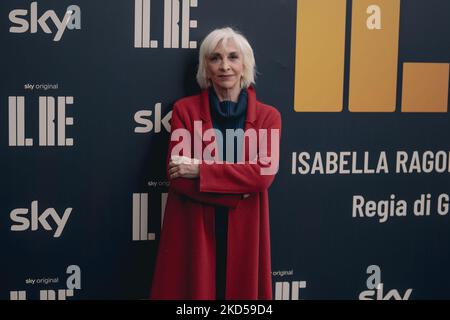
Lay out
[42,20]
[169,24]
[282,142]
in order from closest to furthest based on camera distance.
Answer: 1. [42,20]
2. [169,24]
3. [282,142]

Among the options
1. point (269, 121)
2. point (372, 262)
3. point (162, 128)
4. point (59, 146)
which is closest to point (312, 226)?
point (372, 262)

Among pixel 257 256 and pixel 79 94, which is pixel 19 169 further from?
pixel 257 256

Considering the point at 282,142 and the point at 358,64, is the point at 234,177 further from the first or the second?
the point at 358,64

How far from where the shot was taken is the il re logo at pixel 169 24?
8.06 ft

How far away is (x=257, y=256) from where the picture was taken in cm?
251

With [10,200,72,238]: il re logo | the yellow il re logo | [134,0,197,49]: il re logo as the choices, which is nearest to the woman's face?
[134,0,197,49]: il re logo

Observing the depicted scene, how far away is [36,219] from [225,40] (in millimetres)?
984

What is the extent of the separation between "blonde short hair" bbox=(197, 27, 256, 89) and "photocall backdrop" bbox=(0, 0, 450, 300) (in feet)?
0.17

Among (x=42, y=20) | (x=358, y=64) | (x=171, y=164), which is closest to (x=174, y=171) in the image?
(x=171, y=164)

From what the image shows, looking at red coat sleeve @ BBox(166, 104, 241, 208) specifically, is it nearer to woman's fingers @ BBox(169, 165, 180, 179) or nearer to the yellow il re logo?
woman's fingers @ BBox(169, 165, 180, 179)

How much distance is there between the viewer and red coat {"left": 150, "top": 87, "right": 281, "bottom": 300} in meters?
2.45

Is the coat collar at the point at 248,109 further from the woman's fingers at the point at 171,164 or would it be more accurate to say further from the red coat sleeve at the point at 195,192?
the woman's fingers at the point at 171,164

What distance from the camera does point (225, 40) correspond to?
2453 mm
